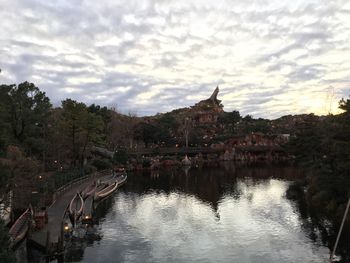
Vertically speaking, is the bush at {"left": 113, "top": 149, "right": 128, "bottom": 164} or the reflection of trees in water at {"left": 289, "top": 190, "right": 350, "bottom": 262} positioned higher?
the bush at {"left": 113, "top": 149, "right": 128, "bottom": 164}

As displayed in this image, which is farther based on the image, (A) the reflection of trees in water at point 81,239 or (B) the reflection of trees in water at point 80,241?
(A) the reflection of trees in water at point 81,239

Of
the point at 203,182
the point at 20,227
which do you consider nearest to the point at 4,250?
the point at 20,227

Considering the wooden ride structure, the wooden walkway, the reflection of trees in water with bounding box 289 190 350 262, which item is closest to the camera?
the wooden walkway

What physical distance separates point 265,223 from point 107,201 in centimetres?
2893

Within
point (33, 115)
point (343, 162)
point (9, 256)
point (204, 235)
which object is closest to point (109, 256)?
point (204, 235)

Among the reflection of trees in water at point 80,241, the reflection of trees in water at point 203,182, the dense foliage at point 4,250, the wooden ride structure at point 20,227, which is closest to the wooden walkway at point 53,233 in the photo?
the wooden ride structure at point 20,227

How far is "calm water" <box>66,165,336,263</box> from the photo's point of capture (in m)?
37.8

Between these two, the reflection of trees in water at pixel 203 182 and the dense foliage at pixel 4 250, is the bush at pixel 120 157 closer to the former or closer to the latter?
the reflection of trees in water at pixel 203 182

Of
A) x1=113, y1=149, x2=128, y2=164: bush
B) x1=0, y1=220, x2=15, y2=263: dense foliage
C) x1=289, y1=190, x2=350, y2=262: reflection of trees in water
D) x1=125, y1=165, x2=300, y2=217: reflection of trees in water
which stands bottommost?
x1=289, y1=190, x2=350, y2=262: reflection of trees in water

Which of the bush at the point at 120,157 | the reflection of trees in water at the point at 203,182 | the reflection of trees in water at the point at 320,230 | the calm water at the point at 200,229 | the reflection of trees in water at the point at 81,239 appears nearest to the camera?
the reflection of trees in water at the point at 81,239

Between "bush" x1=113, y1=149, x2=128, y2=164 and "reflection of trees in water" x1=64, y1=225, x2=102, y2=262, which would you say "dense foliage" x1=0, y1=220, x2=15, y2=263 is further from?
"bush" x1=113, y1=149, x2=128, y2=164

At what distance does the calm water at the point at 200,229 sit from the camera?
37750 mm

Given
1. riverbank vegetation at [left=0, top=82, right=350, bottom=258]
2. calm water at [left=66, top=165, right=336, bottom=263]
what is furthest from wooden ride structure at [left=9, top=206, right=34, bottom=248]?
calm water at [left=66, top=165, right=336, bottom=263]

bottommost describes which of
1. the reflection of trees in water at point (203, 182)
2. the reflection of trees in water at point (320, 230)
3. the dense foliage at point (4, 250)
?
the reflection of trees in water at point (320, 230)
